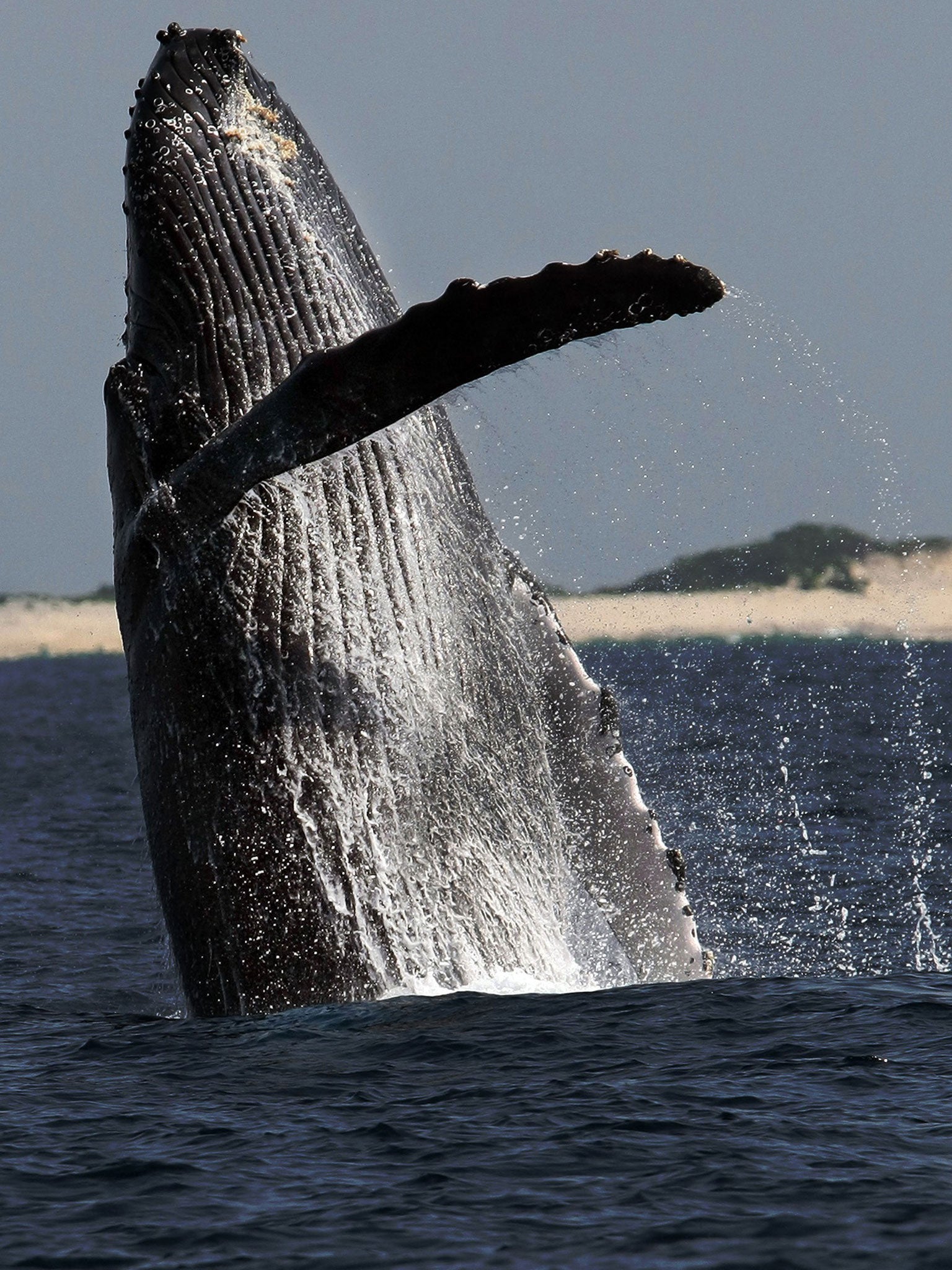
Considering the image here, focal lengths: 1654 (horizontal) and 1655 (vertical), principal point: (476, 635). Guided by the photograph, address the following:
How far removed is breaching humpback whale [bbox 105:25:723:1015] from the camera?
10469 mm

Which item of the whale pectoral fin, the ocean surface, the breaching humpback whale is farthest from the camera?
the breaching humpback whale

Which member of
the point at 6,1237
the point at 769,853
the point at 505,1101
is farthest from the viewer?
the point at 769,853

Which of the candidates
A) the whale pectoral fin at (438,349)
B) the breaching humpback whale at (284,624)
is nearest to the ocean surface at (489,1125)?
the breaching humpback whale at (284,624)

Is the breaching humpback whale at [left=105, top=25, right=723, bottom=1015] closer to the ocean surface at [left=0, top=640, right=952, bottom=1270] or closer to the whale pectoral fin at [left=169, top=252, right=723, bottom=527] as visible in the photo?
the whale pectoral fin at [left=169, top=252, right=723, bottom=527]

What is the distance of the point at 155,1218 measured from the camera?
7.58m

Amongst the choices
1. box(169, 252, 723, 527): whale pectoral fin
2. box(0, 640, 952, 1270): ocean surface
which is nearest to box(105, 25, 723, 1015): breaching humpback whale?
box(169, 252, 723, 527): whale pectoral fin

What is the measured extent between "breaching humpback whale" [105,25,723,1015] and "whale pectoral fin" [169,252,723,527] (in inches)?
13.5

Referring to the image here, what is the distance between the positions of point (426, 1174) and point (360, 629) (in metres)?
3.92

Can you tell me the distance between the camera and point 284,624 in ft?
34.7

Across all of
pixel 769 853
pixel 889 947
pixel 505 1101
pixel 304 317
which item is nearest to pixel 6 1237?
pixel 505 1101

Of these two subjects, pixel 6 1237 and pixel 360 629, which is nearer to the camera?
pixel 6 1237

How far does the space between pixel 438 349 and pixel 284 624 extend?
257cm

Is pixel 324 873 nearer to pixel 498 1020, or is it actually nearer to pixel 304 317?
pixel 498 1020

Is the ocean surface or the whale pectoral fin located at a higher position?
the whale pectoral fin
